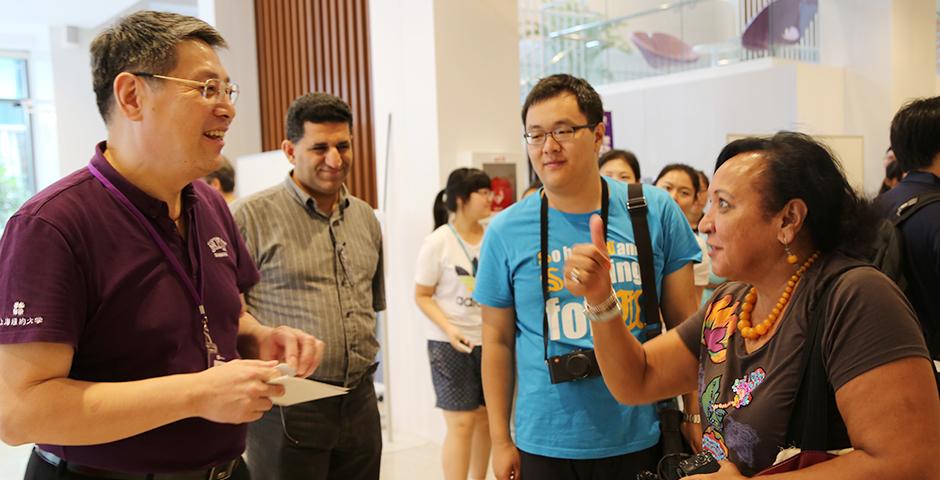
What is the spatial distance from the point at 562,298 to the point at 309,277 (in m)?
0.98

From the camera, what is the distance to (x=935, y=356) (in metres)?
2.76

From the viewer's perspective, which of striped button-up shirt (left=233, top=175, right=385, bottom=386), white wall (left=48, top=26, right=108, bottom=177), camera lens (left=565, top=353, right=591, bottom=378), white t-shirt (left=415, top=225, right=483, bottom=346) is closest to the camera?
camera lens (left=565, top=353, right=591, bottom=378)

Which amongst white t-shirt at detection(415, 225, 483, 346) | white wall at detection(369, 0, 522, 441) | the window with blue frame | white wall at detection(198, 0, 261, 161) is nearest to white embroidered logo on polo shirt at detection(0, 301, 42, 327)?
white t-shirt at detection(415, 225, 483, 346)

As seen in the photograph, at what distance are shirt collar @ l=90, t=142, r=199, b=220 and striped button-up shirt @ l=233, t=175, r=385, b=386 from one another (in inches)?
42.0

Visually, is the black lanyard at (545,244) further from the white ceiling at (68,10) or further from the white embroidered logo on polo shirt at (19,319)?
the white ceiling at (68,10)

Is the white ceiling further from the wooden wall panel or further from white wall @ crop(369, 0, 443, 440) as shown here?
white wall @ crop(369, 0, 443, 440)

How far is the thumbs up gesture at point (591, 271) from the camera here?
177cm

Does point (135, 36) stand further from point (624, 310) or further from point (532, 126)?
point (624, 310)

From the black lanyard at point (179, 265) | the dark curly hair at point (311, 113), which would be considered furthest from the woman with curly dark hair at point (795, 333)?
the dark curly hair at point (311, 113)

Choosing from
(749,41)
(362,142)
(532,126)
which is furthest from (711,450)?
(749,41)

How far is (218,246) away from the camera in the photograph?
1.84 m

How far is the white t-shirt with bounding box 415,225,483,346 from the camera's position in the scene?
4.23 metres

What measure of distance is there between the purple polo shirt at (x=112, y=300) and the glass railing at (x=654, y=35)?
849cm

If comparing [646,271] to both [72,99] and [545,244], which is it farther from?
[72,99]
